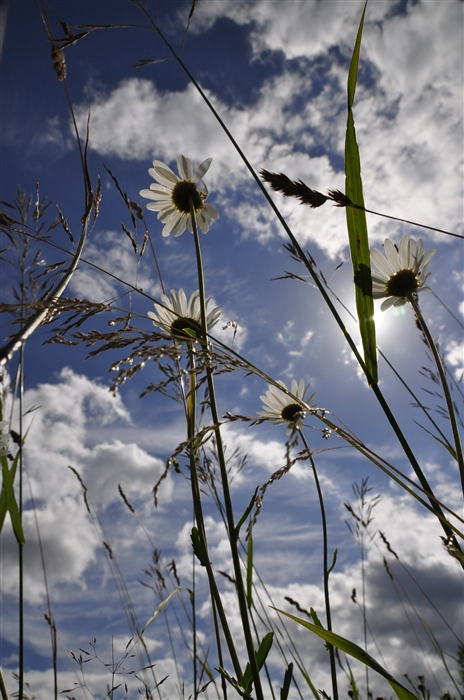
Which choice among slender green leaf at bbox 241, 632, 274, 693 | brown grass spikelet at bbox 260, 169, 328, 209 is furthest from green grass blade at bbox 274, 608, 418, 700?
brown grass spikelet at bbox 260, 169, 328, 209

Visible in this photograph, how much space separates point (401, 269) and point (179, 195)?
0.88 metres

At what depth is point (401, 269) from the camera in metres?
Result: 1.19

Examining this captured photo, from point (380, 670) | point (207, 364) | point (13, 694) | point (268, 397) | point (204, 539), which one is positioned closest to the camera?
point (380, 670)

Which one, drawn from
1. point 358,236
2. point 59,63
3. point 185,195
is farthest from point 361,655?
point 185,195

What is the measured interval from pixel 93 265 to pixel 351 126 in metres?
0.53

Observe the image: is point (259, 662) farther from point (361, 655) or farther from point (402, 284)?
point (402, 284)

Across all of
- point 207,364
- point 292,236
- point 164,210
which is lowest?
point 207,364

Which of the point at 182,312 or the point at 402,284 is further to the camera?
the point at 182,312

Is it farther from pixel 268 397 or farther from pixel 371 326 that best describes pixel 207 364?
pixel 268 397

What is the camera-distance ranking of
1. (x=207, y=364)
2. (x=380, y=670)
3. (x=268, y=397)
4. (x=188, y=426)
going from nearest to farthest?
1. (x=380, y=670)
2. (x=207, y=364)
3. (x=188, y=426)
4. (x=268, y=397)

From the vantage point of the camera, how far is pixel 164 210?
5.86 feet

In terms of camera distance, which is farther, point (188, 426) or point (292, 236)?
point (188, 426)

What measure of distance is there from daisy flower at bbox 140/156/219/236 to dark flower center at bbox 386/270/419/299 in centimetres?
73

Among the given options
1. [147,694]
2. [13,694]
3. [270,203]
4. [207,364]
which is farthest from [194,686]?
[270,203]
